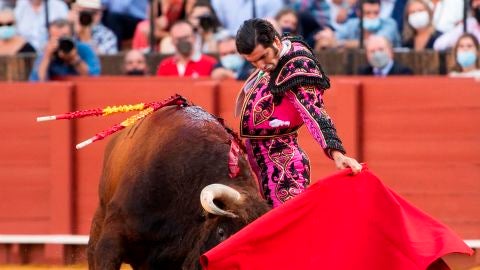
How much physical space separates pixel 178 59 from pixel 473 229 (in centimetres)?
250

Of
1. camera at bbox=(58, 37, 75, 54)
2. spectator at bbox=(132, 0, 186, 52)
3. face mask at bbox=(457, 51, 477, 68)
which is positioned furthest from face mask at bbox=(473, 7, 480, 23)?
camera at bbox=(58, 37, 75, 54)

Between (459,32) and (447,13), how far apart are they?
0.15 meters

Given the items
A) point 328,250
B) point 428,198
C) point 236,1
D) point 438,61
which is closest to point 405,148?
point 428,198

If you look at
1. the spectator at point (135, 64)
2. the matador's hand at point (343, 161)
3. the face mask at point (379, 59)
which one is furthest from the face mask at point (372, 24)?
the matador's hand at point (343, 161)

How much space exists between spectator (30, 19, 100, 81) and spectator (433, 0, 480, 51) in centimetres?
238

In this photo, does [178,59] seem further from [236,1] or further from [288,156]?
[288,156]

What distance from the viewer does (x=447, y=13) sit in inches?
349

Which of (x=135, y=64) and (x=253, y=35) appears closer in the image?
(x=253, y=35)

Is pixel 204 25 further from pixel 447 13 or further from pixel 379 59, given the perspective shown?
pixel 447 13

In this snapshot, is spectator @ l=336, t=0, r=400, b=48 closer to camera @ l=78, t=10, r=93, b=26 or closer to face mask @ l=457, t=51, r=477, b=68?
face mask @ l=457, t=51, r=477, b=68

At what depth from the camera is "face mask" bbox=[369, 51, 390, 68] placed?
336 inches

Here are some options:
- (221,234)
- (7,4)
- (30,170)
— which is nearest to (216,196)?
(221,234)

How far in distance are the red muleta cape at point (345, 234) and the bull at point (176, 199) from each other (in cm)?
16

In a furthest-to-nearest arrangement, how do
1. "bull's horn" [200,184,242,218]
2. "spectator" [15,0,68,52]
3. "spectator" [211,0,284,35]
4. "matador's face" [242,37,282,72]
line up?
"spectator" [15,0,68,52]
"spectator" [211,0,284,35]
"matador's face" [242,37,282,72]
"bull's horn" [200,184,242,218]
